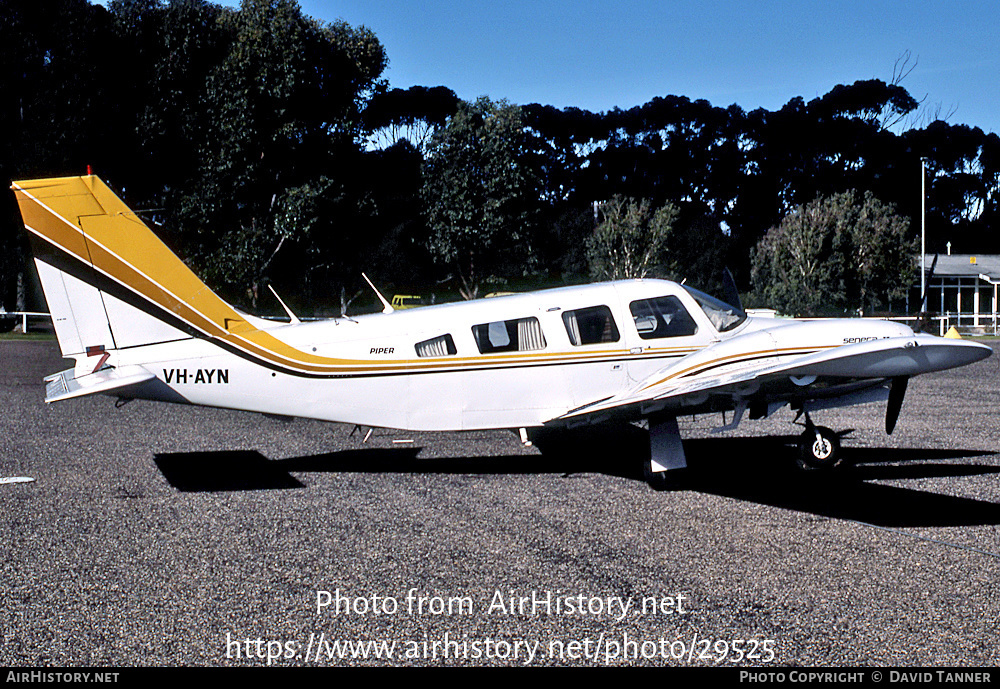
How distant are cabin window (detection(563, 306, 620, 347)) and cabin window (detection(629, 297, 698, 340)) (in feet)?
0.96

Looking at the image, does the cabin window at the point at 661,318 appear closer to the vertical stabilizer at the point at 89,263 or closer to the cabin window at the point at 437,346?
the cabin window at the point at 437,346

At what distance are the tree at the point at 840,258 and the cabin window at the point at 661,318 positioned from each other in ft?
120

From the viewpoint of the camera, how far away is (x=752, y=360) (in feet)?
29.6

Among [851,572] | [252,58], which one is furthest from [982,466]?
[252,58]

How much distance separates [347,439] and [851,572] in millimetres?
8101

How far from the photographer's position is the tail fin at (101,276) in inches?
367

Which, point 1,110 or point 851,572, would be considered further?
point 1,110

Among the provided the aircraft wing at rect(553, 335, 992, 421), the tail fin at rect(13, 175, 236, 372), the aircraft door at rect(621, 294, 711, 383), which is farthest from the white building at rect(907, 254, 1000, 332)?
the tail fin at rect(13, 175, 236, 372)

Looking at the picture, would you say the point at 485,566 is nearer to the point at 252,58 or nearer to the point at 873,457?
the point at 873,457

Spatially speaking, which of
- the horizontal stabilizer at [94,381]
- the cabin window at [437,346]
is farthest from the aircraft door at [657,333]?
the horizontal stabilizer at [94,381]

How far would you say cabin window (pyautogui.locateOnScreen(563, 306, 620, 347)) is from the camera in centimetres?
977

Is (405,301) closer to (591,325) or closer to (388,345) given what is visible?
(388,345)

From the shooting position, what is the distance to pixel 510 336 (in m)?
9.73

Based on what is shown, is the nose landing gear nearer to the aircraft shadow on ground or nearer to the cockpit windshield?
the aircraft shadow on ground
